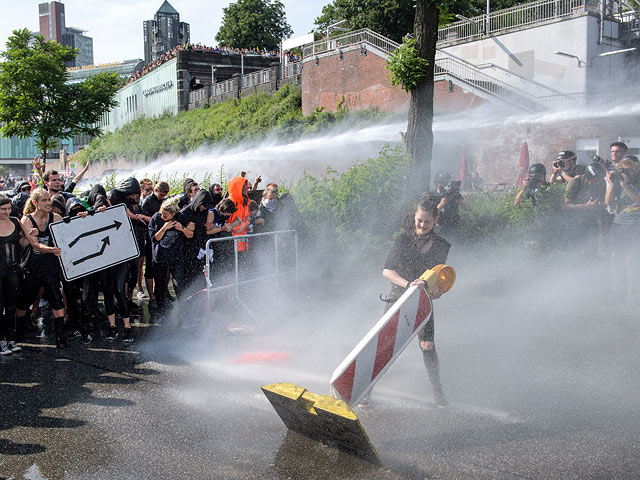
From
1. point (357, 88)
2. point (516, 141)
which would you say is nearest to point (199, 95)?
point (357, 88)

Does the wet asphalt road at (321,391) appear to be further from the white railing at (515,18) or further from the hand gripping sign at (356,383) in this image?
the white railing at (515,18)

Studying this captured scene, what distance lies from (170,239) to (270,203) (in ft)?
5.45

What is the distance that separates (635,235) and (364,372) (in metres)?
5.02

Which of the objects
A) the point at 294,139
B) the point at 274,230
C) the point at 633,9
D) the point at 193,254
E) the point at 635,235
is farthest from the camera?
the point at 294,139

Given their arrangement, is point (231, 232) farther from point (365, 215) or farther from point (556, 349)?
point (556, 349)

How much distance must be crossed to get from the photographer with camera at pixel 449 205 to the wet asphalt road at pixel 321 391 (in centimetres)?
184

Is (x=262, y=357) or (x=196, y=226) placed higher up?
(x=196, y=226)

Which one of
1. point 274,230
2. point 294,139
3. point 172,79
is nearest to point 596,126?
point 294,139

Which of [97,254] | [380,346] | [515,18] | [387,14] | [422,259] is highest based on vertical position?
[387,14]

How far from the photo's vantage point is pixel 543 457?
375cm

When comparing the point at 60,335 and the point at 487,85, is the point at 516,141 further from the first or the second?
the point at 60,335

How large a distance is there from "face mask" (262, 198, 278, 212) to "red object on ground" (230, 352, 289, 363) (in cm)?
299

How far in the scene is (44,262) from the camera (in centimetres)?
644

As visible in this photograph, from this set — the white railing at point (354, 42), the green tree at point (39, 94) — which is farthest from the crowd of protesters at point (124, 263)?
the green tree at point (39, 94)
